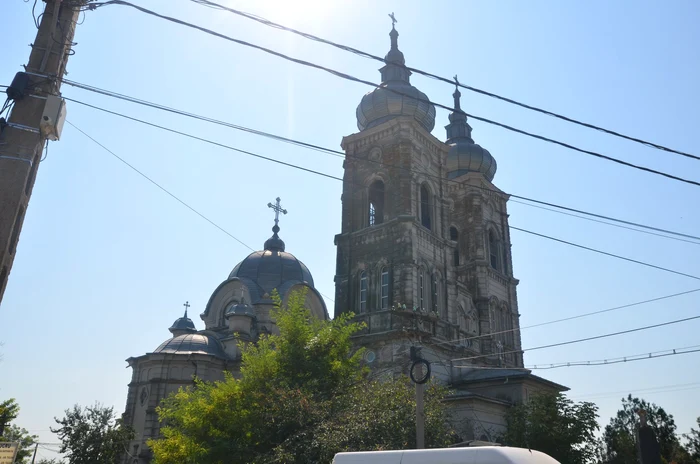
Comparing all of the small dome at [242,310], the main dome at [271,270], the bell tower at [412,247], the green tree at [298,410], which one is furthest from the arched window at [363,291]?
the main dome at [271,270]

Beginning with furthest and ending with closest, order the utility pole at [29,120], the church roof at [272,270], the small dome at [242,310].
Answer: the church roof at [272,270] < the small dome at [242,310] < the utility pole at [29,120]

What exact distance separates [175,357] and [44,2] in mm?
30479

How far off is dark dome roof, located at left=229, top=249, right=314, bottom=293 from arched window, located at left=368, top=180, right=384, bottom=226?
468 inches

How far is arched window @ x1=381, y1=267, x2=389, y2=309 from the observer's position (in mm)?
31472

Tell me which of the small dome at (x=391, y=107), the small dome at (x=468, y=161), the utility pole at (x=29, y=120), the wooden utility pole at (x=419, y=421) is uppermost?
the small dome at (x=468, y=161)

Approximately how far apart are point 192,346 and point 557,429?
75.1 ft

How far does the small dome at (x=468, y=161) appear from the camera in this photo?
1758 inches

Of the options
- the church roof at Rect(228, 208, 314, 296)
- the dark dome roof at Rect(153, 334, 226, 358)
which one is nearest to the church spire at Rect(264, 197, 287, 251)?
the church roof at Rect(228, 208, 314, 296)

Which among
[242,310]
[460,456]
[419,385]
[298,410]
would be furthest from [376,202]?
[460,456]

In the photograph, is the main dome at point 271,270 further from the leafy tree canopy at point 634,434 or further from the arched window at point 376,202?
the leafy tree canopy at point 634,434

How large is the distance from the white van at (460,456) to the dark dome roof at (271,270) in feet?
110

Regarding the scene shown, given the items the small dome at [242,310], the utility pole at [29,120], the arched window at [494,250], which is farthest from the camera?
the arched window at [494,250]

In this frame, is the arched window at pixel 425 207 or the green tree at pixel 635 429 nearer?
the arched window at pixel 425 207

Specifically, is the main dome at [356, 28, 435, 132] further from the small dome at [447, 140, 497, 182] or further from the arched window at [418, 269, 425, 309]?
the arched window at [418, 269, 425, 309]
